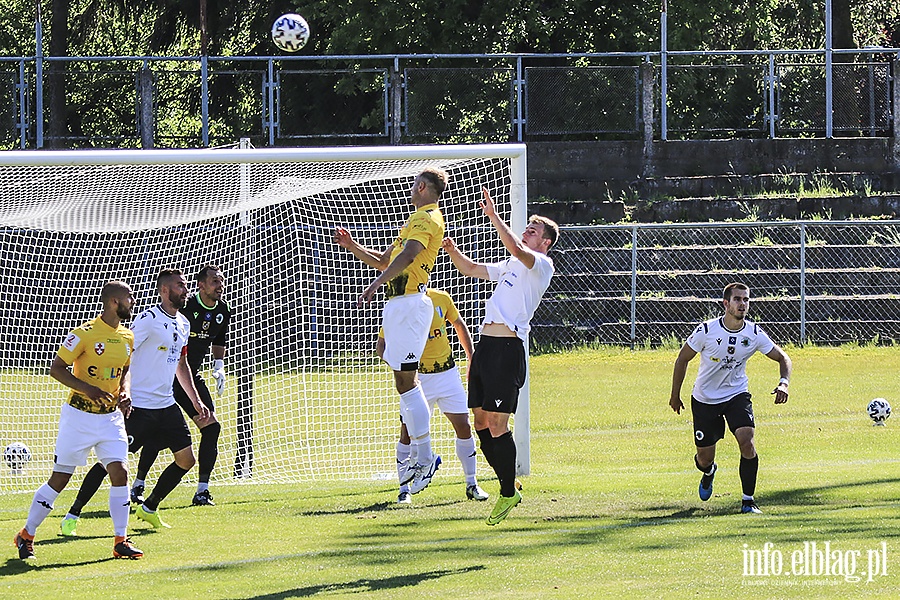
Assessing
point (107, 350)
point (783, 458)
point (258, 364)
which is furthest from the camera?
point (258, 364)

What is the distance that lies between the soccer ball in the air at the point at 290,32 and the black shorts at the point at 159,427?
8125 millimetres

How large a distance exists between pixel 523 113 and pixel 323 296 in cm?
825

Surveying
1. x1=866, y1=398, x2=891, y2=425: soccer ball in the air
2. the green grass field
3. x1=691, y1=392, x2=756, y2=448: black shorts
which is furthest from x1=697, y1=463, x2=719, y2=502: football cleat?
x1=866, y1=398, x2=891, y2=425: soccer ball in the air

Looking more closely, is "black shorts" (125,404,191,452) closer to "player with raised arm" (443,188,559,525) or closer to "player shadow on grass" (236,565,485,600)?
"player with raised arm" (443,188,559,525)

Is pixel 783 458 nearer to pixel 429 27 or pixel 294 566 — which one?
pixel 294 566

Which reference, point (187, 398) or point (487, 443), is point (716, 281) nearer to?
point (187, 398)

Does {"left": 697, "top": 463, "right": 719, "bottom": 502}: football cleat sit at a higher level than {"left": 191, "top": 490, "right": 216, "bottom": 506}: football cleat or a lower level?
higher

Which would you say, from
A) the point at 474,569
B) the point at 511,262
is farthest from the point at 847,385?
the point at 474,569

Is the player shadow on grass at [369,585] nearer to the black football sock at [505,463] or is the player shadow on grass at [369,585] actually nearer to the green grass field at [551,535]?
the green grass field at [551,535]

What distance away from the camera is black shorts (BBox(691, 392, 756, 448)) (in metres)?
9.55

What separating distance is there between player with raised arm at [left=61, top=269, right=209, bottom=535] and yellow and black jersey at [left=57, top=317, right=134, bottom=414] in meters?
0.73

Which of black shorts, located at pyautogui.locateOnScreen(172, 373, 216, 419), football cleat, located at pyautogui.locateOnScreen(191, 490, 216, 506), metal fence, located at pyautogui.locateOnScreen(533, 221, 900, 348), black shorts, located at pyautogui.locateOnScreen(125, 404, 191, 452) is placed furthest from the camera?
metal fence, located at pyautogui.locateOnScreen(533, 221, 900, 348)

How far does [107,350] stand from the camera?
8258 mm

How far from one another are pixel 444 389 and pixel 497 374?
1.46 m
